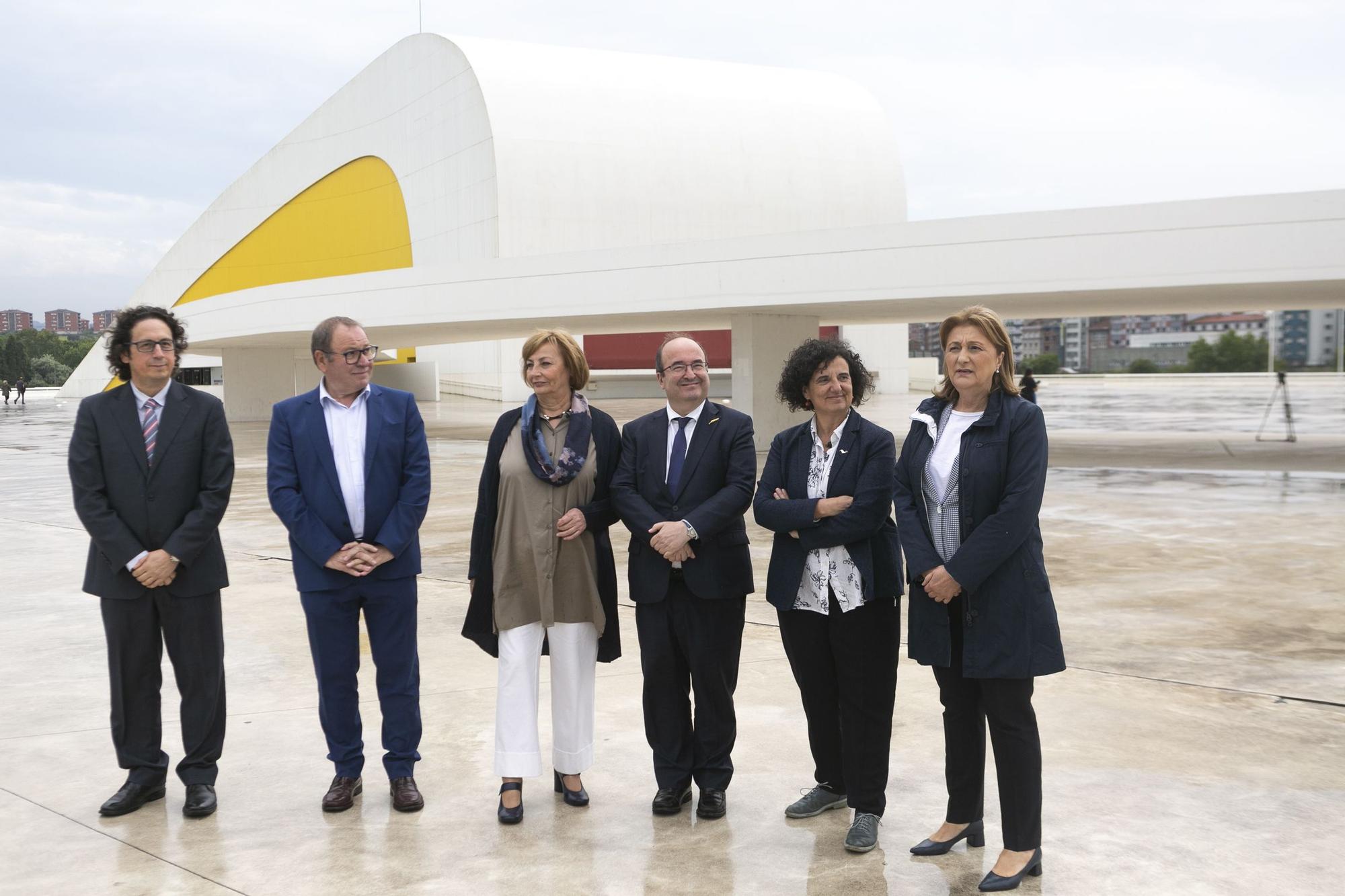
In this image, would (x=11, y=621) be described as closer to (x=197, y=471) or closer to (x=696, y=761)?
(x=197, y=471)

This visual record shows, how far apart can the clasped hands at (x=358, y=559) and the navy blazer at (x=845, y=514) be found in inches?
56.1

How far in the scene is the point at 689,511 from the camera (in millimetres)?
4137

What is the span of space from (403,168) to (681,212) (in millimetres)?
11116

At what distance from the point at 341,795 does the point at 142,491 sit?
1.38m

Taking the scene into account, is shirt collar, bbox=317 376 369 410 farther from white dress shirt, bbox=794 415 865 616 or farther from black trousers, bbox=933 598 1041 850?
black trousers, bbox=933 598 1041 850

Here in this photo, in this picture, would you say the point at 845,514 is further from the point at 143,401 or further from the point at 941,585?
the point at 143,401

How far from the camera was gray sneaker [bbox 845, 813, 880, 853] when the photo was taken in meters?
3.73

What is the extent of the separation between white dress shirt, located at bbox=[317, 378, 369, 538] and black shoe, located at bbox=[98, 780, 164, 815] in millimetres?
1233

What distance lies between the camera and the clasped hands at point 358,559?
4148 millimetres

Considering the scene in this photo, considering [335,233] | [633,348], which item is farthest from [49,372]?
[633,348]

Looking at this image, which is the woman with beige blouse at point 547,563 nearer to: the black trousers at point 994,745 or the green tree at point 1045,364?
the black trousers at point 994,745

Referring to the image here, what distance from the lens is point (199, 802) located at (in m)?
4.12

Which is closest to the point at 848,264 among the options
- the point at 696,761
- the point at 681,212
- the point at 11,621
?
the point at 11,621

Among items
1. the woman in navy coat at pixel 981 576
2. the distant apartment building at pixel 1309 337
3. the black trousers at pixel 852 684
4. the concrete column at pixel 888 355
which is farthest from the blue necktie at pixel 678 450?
the distant apartment building at pixel 1309 337
